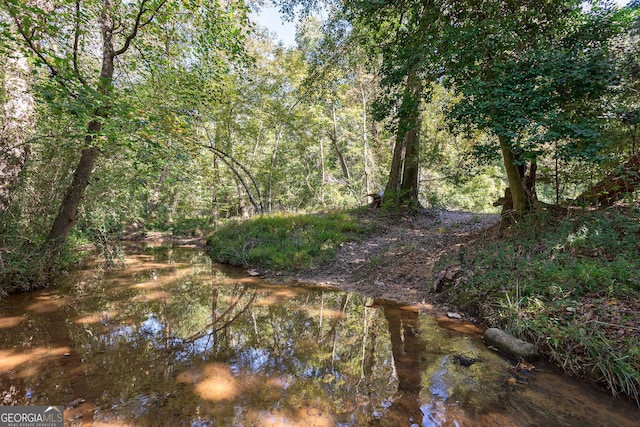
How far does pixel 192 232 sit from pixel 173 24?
12620 mm

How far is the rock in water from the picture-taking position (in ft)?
10.8

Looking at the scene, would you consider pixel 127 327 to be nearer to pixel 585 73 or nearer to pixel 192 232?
pixel 585 73

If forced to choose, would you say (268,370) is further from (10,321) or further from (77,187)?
(77,187)

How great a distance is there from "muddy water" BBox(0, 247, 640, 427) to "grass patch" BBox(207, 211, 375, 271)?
2847 millimetres

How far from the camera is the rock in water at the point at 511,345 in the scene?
3277 millimetres

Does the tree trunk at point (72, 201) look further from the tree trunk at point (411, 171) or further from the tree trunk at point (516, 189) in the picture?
the tree trunk at point (411, 171)

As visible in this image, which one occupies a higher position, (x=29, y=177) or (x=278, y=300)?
(x=29, y=177)

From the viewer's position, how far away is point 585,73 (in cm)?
448

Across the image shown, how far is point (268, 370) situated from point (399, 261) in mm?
4654

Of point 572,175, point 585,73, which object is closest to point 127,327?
point 585,73

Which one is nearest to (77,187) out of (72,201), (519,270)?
(72,201)

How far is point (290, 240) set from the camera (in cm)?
890

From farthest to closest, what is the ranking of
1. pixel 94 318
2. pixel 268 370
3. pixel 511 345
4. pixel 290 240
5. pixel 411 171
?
pixel 411 171 < pixel 290 240 < pixel 94 318 < pixel 511 345 < pixel 268 370

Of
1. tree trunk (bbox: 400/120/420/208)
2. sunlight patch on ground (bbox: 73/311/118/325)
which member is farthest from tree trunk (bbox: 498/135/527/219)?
sunlight patch on ground (bbox: 73/311/118/325)
